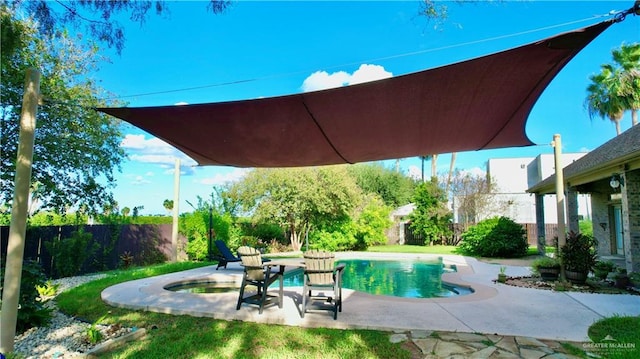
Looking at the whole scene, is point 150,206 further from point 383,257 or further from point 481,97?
point 481,97

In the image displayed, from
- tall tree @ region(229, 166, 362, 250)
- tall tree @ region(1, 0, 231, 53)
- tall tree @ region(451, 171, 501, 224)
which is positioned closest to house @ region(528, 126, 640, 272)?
tall tree @ region(229, 166, 362, 250)

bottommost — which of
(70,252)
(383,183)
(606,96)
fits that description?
(70,252)

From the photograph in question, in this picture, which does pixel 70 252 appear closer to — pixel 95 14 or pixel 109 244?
pixel 109 244

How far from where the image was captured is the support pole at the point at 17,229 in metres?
3.11

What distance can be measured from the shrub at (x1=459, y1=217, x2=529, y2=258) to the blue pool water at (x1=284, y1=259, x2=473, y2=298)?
1675 millimetres

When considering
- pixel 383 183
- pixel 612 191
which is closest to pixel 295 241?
pixel 612 191

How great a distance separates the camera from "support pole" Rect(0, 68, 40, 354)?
3.11 metres

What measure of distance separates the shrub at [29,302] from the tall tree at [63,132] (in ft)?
12.3

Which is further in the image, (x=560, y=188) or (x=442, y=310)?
(x=560, y=188)

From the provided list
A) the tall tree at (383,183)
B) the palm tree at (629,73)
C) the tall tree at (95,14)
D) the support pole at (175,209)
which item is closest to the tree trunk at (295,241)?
the support pole at (175,209)

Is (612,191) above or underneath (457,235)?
above

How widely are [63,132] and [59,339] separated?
5649 millimetres

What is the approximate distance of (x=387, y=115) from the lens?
159 inches

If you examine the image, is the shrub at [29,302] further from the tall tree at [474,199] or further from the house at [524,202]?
the house at [524,202]
